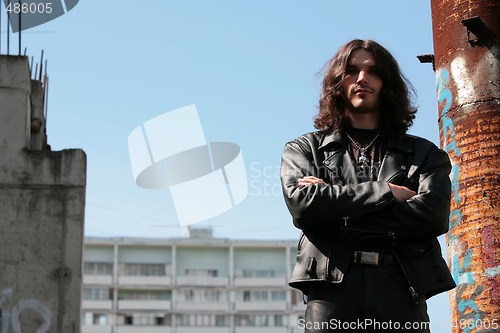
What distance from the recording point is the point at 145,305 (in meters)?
79.4

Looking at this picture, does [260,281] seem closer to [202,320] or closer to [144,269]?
[202,320]

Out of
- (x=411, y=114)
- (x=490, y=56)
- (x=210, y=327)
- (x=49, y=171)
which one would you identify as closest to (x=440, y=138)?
(x=490, y=56)

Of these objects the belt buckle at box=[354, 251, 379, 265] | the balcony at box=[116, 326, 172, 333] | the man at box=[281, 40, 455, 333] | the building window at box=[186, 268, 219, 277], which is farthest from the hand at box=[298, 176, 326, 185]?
the building window at box=[186, 268, 219, 277]

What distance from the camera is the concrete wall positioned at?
32.1ft

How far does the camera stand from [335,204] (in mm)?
4035

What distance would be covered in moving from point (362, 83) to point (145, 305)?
7662cm

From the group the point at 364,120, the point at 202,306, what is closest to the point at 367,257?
the point at 364,120

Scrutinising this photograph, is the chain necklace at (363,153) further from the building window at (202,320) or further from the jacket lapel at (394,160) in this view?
the building window at (202,320)

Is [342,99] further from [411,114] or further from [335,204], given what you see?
[335,204]

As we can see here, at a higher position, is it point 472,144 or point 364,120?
point 472,144

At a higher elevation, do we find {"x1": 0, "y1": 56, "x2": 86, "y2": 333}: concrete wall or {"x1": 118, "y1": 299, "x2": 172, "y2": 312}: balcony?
{"x1": 118, "y1": 299, "x2": 172, "y2": 312}: balcony

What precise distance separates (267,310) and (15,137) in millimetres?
69825

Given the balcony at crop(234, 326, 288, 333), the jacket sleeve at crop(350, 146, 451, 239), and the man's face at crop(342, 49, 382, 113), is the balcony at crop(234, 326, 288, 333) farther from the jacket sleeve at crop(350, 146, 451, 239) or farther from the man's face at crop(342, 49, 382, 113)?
the jacket sleeve at crop(350, 146, 451, 239)

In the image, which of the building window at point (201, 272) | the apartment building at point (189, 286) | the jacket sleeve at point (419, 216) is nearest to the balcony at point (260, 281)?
the apartment building at point (189, 286)
